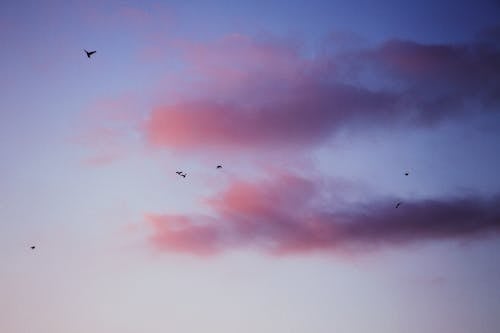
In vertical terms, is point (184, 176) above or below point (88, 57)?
below

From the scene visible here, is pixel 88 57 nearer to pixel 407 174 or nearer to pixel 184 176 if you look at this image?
pixel 184 176

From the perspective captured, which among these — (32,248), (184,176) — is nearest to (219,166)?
(184,176)

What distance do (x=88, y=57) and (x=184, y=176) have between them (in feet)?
84.0

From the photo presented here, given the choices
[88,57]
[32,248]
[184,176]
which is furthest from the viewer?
[184,176]

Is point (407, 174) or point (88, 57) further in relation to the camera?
point (407, 174)

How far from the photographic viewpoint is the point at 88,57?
47.9m

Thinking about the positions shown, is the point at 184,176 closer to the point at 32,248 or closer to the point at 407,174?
the point at 32,248

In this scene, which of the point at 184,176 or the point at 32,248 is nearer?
the point at 32,248

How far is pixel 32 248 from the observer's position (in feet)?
205

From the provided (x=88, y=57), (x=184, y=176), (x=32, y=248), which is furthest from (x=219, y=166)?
(x=32, y=248)

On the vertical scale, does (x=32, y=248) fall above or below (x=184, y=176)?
below

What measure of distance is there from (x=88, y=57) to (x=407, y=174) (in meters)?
48.1

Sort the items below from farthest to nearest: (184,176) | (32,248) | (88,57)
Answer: (184,176) → (32,248) → (88,57)

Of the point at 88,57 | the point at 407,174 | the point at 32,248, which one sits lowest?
the point at 32,248
